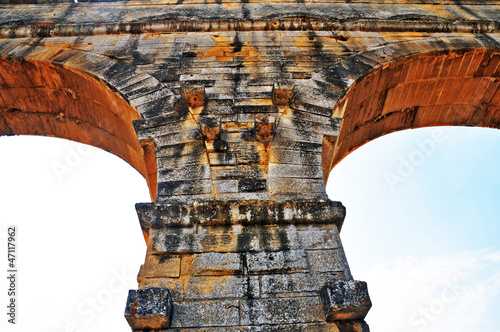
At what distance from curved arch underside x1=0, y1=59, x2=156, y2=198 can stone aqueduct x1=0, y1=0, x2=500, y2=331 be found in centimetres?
2

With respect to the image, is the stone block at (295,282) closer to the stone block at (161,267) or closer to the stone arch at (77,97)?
the stone block at (161,267)

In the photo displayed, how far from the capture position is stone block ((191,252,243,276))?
3244 mm

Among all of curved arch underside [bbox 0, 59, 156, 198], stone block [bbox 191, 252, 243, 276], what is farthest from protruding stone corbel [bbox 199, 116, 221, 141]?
curved arch underside [bbox 0, 59, 156, 198]

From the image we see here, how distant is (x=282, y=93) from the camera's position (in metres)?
4.88

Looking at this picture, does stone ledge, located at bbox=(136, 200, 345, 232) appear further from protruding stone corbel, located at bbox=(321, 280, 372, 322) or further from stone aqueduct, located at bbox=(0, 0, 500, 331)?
protruding stone corbel, located at bbox=(321, 280, 372, 322)

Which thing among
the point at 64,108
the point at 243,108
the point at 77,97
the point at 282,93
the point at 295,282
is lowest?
the point at 295,282

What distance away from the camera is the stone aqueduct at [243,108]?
3.16 meters

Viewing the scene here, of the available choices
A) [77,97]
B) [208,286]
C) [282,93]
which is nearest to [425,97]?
[282,93]

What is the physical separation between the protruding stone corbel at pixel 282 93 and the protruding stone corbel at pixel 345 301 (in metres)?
2.47

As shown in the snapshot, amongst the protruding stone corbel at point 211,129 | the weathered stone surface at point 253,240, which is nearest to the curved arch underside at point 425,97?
the protruding stone corbel at point 211,129

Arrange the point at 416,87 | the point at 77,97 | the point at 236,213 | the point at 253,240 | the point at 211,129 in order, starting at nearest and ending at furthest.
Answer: the point at 253,240, the point at 236,213, the point at 211,129, the point at 77,97, the point at 416,87

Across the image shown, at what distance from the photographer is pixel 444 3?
797 centimetres

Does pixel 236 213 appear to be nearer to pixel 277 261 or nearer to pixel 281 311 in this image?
pixel 277 261

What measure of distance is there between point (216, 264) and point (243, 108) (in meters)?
2.15
